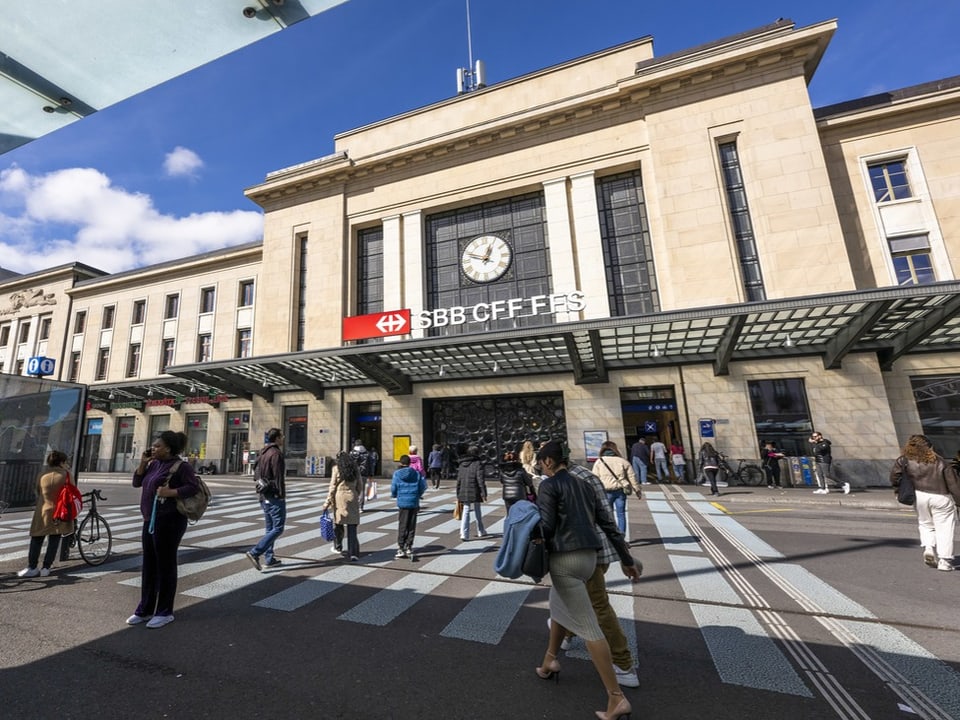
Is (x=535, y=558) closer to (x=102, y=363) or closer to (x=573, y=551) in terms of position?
(x=573, y=551)

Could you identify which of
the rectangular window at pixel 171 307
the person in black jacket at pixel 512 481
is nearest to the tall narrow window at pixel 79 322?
the rectangular window at pixel 171 307

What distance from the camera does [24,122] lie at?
2.07m

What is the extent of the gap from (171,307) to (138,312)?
338 cm

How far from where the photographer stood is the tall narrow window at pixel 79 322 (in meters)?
34.8

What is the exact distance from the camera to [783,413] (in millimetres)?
17969

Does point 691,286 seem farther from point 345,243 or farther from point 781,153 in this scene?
point 345,243

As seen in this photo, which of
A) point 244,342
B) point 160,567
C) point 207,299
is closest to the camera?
point 160,567

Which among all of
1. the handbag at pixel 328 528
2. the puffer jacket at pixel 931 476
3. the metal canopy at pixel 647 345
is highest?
the metal canopy at pixel 647 345

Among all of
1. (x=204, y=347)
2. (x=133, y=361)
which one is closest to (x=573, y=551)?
(x=204, y=347)

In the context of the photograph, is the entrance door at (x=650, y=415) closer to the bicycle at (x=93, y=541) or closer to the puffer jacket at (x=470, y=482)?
the puffer jacket at (x=470, y=482)

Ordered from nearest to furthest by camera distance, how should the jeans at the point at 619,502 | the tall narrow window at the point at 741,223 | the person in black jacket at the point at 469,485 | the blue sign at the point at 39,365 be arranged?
the jeans at the point at 619,502 → the person in black jacket at the point at 469,485 → the tall narrow window at the point at 741,223 → the blue sign at the point at 39,365

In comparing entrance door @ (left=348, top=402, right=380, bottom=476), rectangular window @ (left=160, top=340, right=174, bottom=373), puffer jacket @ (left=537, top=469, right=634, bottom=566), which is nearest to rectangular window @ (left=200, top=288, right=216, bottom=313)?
rectangular window @ (left=160, top=340, right=174, bottom=373)

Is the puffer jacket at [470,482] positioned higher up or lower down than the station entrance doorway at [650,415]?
lower down

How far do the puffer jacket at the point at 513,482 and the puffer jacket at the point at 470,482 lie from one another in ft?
4.11
